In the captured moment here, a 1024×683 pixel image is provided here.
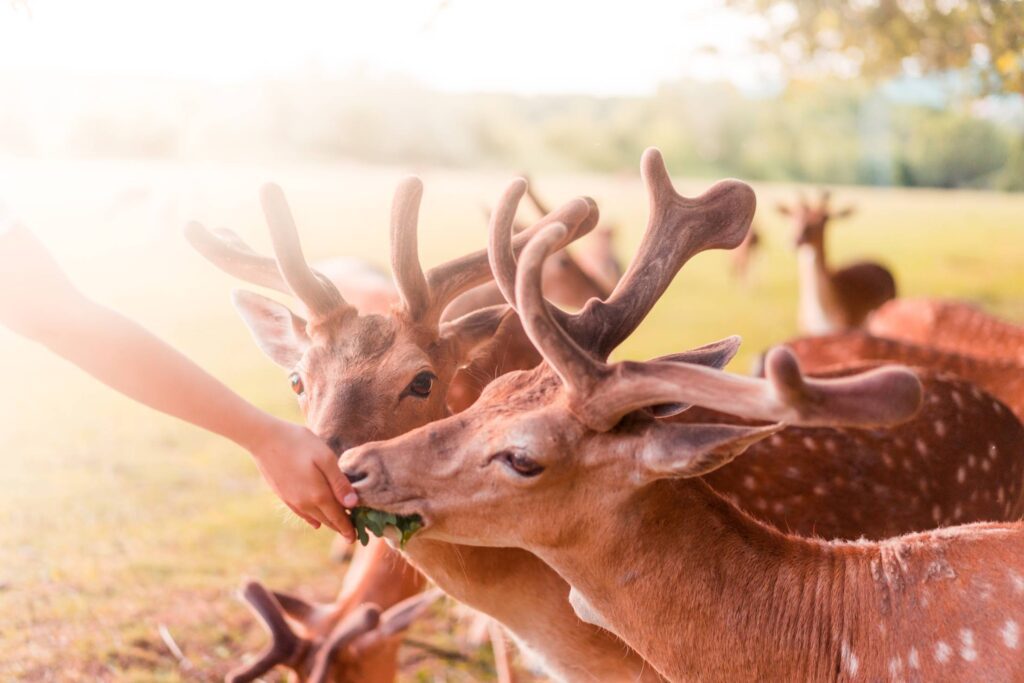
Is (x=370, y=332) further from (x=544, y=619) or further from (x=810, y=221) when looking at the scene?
(x=810, y=221)

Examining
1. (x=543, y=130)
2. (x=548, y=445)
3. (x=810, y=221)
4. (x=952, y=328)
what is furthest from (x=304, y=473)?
(x=543, y=130)

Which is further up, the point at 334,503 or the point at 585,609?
the point at 334,503

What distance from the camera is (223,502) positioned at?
726 centimetres

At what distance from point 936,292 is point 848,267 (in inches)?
253

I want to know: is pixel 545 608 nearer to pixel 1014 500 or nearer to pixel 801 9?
pixel 1014 500

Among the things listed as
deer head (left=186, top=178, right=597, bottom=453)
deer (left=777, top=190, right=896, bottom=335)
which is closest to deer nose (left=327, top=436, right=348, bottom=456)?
deer head (left=186, top=178, right=597, bottom=453)

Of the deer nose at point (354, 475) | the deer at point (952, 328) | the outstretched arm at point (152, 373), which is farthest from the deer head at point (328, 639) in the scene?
the deer at point (952, 328)

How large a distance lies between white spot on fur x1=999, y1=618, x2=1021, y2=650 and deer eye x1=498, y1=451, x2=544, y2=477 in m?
1.00

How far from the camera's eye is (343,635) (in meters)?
3.36

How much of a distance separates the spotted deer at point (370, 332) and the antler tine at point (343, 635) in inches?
3.4

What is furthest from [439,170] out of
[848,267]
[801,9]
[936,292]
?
[801,9]

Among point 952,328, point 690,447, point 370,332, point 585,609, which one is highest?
point 370,332

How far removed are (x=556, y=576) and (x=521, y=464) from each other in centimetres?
84

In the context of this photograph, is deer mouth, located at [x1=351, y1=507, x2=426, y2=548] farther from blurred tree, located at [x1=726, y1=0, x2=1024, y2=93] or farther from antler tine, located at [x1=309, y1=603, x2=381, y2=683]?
blurred tree, located at [x1=726, y1=0, x2=1024, y2=93]
